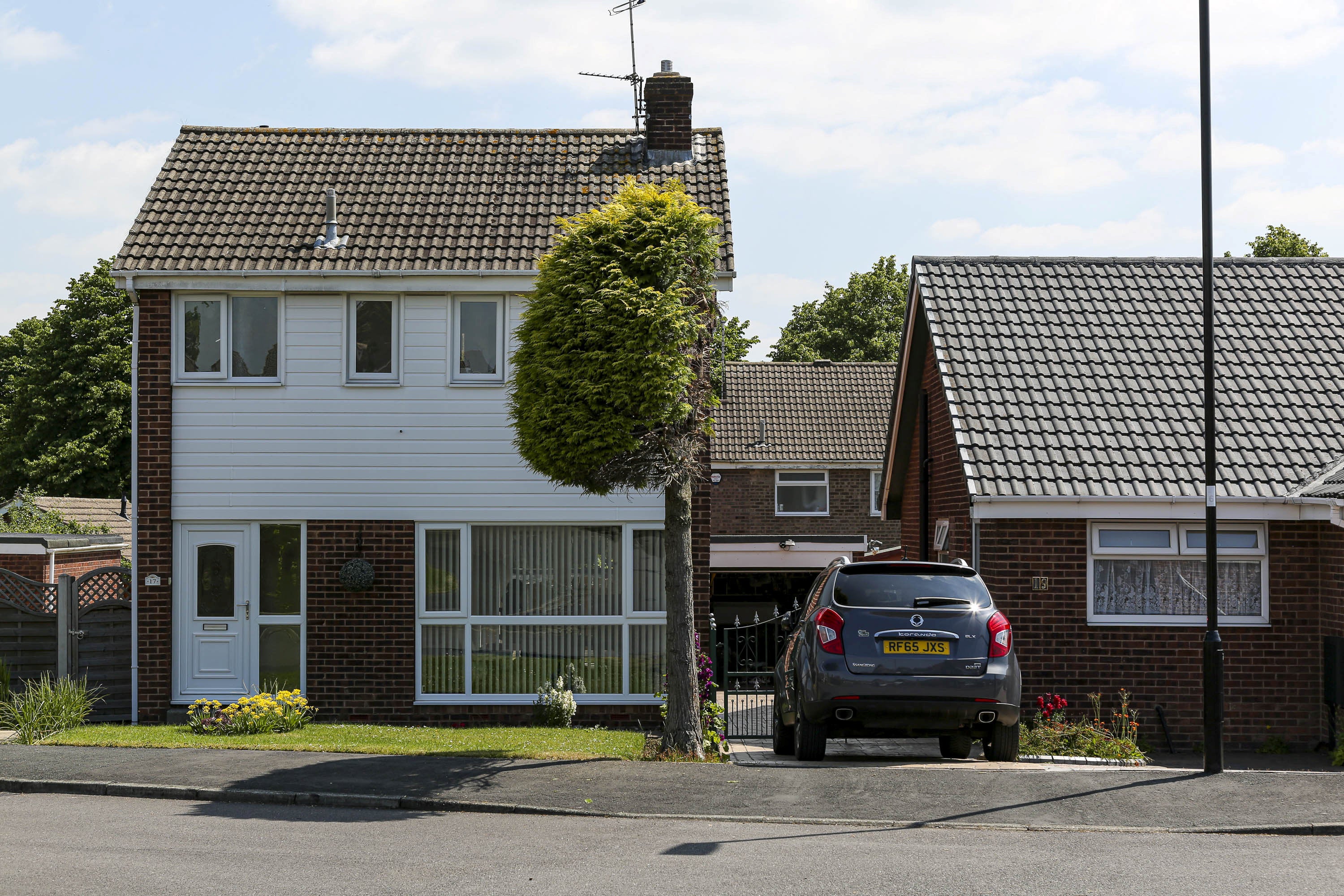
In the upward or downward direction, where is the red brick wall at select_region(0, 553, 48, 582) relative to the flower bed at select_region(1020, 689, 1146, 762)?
upward

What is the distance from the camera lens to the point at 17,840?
8.39 meters

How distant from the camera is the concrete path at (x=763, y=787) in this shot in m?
9.06

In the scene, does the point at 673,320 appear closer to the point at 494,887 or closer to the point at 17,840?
the point at 494,887

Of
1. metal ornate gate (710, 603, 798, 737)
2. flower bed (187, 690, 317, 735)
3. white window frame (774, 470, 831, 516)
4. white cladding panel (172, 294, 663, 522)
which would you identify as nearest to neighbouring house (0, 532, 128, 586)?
white cladding panel (172, 294, 663, 522)

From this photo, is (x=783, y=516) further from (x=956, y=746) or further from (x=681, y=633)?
(x=681, y=633)

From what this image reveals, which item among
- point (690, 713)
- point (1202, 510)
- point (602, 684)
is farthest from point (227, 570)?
point (1202, 510)

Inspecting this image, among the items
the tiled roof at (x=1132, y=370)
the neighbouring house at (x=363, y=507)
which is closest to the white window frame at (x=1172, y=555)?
the tiled roof at (x=1132, y=370)

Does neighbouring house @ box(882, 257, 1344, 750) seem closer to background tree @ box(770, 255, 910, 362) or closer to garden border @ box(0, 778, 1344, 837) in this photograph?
garden border @ box(0, 778, 1344, 837)

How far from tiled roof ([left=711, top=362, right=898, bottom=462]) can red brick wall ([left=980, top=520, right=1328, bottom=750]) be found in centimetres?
1885

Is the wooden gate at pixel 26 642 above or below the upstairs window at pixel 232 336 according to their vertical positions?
below

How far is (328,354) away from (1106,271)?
10659 millimetres

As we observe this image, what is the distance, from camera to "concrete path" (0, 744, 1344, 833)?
29.7ft

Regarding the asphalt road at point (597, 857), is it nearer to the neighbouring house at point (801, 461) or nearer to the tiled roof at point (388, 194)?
the tiled roof at point (388, 194)

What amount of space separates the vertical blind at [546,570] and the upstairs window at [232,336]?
10.9 ft
